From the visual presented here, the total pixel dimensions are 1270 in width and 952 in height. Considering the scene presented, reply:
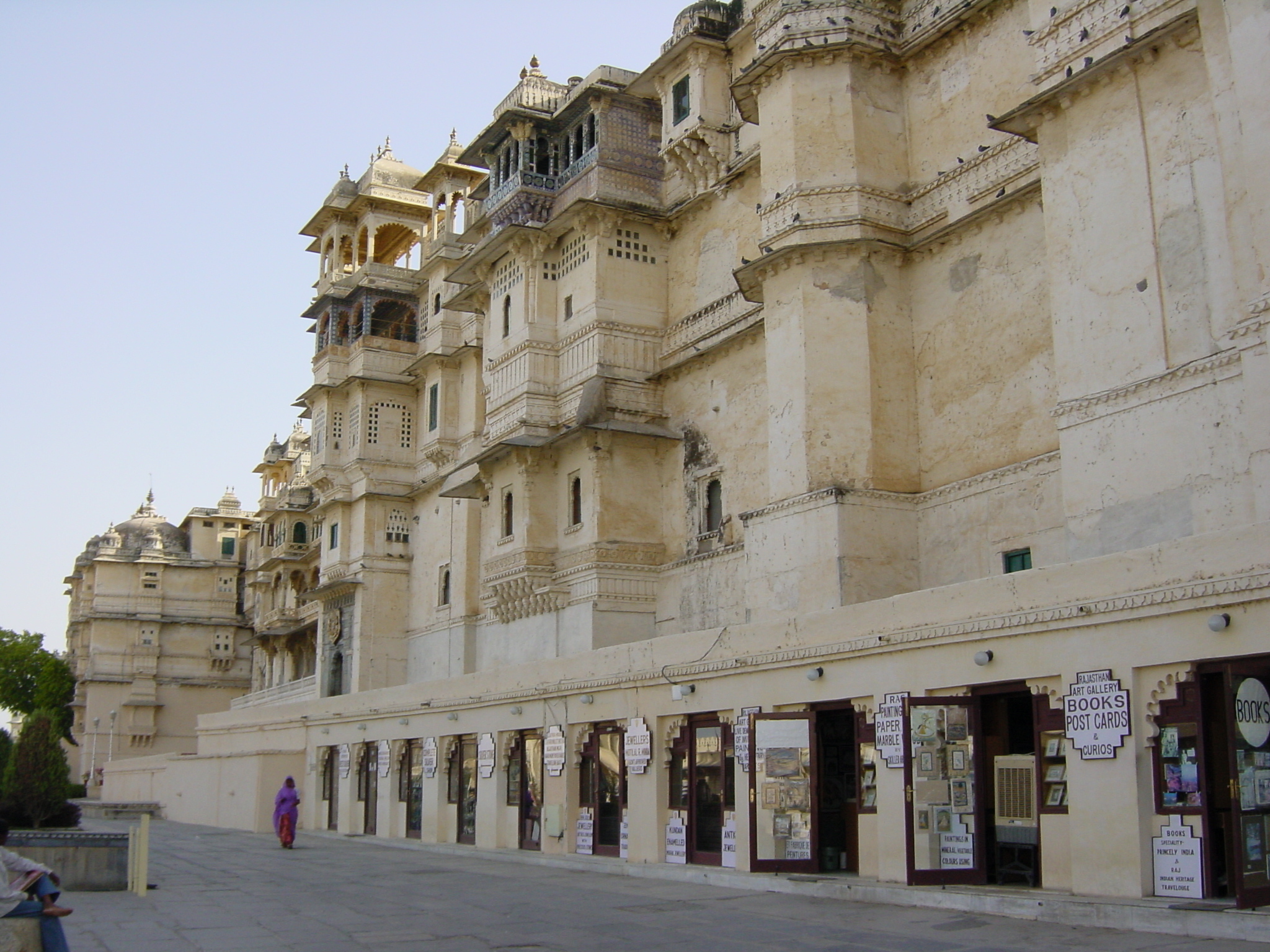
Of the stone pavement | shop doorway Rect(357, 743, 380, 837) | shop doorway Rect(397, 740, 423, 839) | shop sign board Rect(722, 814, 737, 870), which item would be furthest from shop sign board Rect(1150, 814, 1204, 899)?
shop doorway Rect(357, 743, 380, 837)

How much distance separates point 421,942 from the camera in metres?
11.2

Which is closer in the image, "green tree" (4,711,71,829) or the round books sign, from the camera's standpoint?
the round books sign

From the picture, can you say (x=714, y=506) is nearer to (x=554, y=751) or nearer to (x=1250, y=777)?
(x=554, y=751)

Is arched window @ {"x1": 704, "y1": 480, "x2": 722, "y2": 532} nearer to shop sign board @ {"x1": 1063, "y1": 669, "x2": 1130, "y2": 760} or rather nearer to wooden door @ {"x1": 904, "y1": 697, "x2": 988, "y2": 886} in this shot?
wooden door @ {"x1": 904, "y1": 697, "x2": 988, "y2": 886}

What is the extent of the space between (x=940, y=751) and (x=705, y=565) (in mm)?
13474

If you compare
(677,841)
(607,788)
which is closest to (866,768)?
(677,841)

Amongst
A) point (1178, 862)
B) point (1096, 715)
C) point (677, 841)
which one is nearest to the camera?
point (1178, 862)

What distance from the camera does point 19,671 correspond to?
73.2m

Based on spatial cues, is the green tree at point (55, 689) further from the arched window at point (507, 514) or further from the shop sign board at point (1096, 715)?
the shop sign board at point (1096, 715)

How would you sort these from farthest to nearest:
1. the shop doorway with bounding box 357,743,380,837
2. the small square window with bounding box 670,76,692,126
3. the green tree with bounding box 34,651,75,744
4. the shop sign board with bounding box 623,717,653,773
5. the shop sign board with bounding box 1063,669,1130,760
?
the green tree with bounding box 34,651,75,744, the small square window with bounding box 670,76,692,126, the shop doorway with bounding box 357,743,380,837, the shop sign board with bounding box 623,717,653,773, the shop sign board with bounding box 1063,669,1130,760

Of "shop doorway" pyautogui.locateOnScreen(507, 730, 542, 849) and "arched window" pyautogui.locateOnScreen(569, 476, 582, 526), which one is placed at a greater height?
"arched window" pyautogui.locateOnScreen(569, 476, 582, 526)

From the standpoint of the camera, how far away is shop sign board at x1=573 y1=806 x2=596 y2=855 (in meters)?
19.4

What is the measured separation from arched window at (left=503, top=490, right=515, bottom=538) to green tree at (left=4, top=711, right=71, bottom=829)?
1082 centimetres

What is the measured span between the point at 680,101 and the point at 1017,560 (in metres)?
13.8
